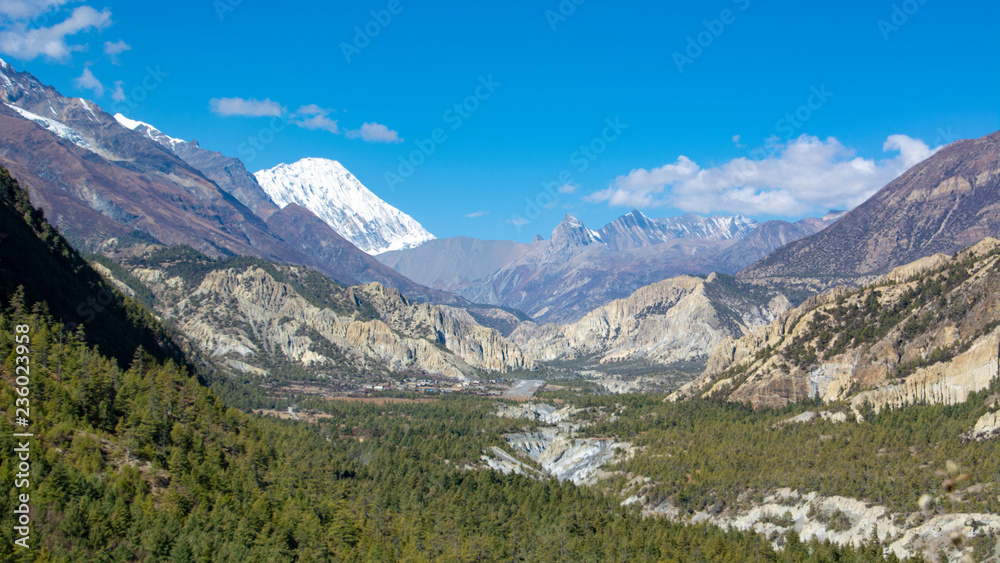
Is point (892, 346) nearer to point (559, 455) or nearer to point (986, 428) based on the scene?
point (986, 428)

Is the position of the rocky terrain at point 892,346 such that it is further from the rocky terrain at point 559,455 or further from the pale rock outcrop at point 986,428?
the rocky terrain at point 559,455

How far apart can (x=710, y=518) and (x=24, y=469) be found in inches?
3650

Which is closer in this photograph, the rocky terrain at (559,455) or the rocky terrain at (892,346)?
the rocky terrain at (892,346)

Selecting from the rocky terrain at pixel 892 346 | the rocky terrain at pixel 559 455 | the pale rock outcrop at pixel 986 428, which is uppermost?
the rocky terrain at pixel 892 346

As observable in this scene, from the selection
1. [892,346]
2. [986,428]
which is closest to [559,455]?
[892,346]

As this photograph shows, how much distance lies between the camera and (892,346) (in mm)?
148125

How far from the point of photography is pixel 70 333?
4227 inches

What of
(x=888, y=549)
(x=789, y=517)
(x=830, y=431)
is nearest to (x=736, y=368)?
(x=830, y=431)

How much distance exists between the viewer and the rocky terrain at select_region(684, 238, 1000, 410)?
5054 inches

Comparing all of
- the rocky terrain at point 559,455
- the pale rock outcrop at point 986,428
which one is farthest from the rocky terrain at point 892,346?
the rocky terrain at point 559,455

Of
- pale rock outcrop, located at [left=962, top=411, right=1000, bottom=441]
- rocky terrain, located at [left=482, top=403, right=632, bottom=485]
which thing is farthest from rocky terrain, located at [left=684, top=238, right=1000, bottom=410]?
rocky terrain, located at [left=482, top=403, right=632, bottom=485]

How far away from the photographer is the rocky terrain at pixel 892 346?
128 meters

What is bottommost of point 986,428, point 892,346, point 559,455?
point 559,455

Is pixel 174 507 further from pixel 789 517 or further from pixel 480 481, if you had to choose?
pixel 789 517
